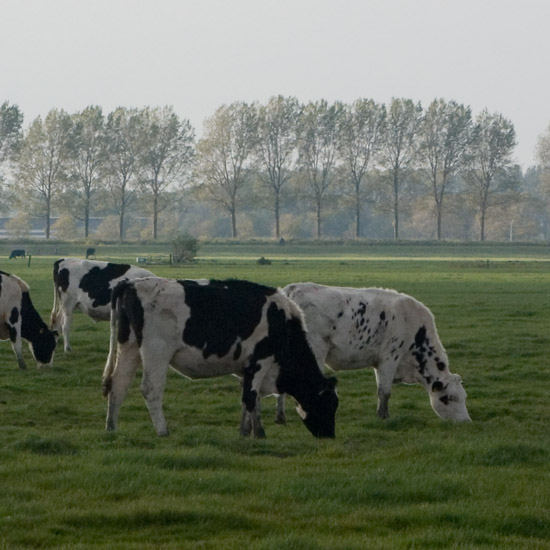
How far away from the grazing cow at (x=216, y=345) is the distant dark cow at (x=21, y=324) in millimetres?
7170

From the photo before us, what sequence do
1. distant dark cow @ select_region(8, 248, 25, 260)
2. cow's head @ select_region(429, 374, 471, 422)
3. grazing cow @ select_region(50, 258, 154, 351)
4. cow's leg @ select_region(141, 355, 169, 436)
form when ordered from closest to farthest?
1. cow's leg @ select_region(141, 355, 169, 436)
2. cow's head @ select_region(429, 374, 471, 422)
3. grazing cow @ select_region(50, 258, 154, 351)
4. distant dark cow @ select_region(8, 248, 25, 260)

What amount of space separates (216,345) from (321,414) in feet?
5.06

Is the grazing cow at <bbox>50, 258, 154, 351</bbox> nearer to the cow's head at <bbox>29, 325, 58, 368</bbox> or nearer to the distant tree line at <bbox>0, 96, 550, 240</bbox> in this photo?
the cow's head at <bbox>29, 325, 58, 368</bbox>

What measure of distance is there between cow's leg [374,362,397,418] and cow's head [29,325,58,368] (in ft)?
23.7

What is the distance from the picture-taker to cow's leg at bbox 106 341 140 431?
42.3ft

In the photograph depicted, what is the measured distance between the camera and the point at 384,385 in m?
15.2

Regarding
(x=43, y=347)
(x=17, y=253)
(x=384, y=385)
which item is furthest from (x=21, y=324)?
(x=17, y=253)

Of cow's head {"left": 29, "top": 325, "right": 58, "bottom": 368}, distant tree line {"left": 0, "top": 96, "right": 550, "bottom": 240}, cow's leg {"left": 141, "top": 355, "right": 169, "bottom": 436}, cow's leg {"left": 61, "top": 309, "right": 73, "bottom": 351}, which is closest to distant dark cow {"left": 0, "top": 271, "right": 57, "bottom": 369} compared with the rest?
cow's head {"left": 29, "top": 325, "right": 58, "bottom": 368}

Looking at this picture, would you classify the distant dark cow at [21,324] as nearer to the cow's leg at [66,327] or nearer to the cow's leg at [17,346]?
the cow's leg at [17,346]

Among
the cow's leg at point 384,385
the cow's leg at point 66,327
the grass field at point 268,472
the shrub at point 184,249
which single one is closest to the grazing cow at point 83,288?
the cow's leg at point 66,327

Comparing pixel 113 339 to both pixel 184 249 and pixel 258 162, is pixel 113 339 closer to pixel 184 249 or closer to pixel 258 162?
pixel 184 249

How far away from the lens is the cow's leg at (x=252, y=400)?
12820 mm

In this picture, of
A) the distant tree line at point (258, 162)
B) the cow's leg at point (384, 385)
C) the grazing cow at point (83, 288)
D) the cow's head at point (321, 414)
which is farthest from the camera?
the distant tree line at point (258, 162)

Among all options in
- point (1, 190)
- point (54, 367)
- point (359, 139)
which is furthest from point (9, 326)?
point (359, 139)
